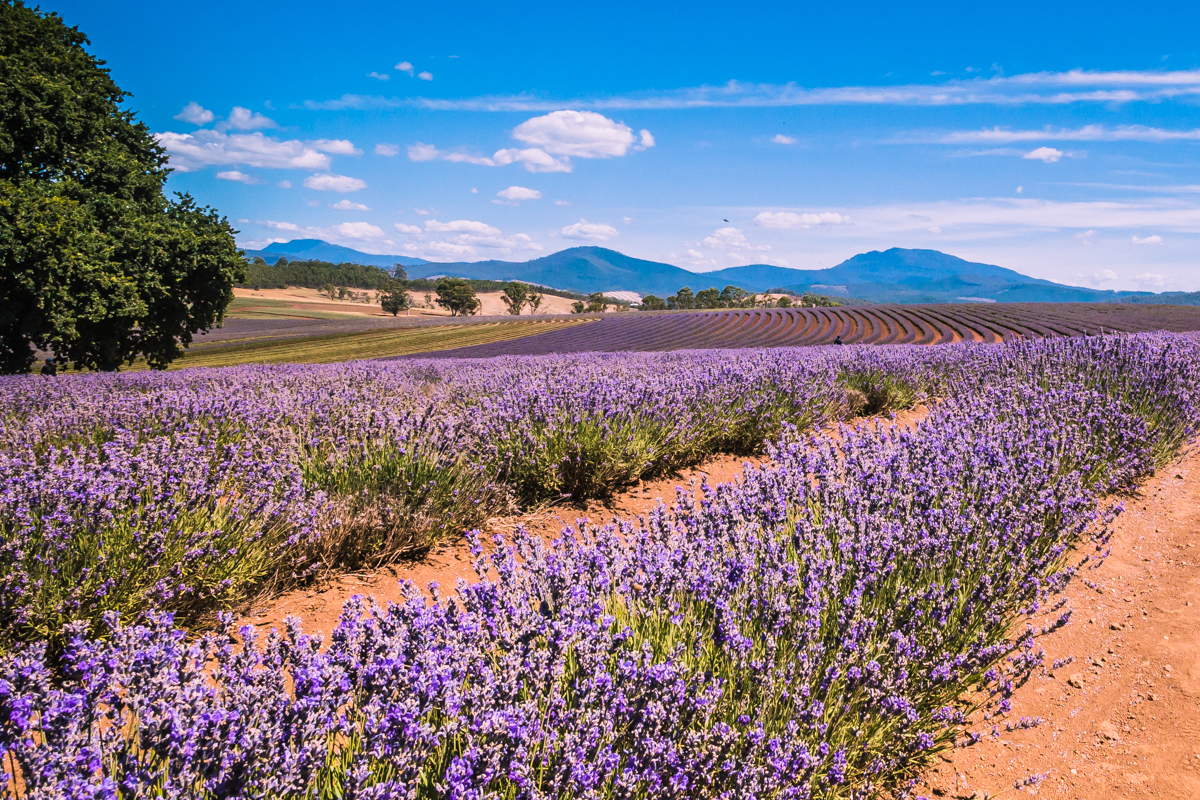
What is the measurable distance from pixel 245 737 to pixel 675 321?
113 feet

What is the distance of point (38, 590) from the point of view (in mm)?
2199

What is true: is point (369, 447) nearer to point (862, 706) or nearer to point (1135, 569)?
point (862, 706)

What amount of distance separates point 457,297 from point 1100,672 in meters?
76.6

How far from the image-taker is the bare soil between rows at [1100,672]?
1.99 metres

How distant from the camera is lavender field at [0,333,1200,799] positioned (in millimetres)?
1182

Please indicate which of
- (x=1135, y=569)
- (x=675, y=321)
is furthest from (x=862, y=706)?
(x=675, y=321)

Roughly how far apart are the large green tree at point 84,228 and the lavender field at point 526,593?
217 inches

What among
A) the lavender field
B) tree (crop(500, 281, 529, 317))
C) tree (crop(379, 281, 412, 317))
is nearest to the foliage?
tree (crop(500, 281, 529, 317))

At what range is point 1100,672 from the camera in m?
2.55

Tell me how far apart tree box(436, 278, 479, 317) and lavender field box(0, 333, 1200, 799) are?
7200cm

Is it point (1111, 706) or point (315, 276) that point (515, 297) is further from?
point (1111, 706)

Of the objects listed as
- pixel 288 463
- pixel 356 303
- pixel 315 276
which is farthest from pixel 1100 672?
pixel 315 276

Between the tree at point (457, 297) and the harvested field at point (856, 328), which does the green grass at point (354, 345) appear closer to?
the harvested field at point (856, 328)

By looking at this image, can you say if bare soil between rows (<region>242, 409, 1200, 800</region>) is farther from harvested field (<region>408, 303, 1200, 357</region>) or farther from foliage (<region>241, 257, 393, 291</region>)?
foliage (<region>241, 257, 393, 291</region>)
